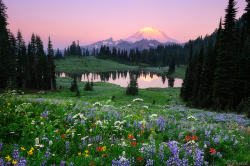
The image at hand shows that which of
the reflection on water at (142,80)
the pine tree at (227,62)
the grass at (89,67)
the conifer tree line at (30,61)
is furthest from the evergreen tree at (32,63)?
the grass at (89,67)

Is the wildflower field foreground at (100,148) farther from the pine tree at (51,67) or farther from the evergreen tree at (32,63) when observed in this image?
the evergreen tree at (32,63)

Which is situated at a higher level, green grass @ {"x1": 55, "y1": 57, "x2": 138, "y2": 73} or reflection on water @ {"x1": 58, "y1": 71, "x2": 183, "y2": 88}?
green grass @ {"x1": 55, "y1": 57, "x2": 138, "y2": 73}

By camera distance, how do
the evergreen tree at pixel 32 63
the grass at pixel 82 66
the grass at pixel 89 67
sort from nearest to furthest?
the evergreen tree at pixel 32 63 < the grass at pixel 89 67 < the grass at pixel 82 66

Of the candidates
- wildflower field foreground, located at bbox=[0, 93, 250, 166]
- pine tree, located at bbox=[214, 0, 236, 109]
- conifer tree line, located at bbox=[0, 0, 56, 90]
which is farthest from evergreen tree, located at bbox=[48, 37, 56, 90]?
wildflower field foreground, located at bbox=[0, 93, 250, 166]

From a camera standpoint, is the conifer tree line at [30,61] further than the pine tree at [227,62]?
Yes

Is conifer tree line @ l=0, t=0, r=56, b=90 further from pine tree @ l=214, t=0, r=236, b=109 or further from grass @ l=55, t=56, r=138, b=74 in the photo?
grass @ l=55, t=56, r=138, b=74

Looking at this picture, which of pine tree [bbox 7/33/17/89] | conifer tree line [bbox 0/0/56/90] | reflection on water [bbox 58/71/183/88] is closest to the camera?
pine tree [bbox 7/33/17/89]

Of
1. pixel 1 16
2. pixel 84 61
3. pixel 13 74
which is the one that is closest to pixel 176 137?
pixel 13 74

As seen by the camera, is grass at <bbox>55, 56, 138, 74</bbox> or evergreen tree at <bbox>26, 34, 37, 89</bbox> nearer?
evergreen tree at <bbox>26, 34, 37, 89</bbox>

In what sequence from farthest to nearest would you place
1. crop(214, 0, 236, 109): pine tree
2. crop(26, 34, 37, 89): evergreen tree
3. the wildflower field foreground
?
crop(26, 34, 37, 89): evergreen tree
crop(214, 0, 236, 109): pine tree
the wildflower field foreground

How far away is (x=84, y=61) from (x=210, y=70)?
538 ft

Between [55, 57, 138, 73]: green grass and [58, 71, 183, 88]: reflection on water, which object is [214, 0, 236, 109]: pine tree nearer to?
[58, 71, 183, 88]: reflection on water

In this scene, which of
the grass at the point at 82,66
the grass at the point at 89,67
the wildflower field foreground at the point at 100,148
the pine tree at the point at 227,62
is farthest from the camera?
the grass at the point at 82,66

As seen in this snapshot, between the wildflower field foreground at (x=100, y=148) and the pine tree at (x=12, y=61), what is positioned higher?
the pine tree at (x=12, y=61)
